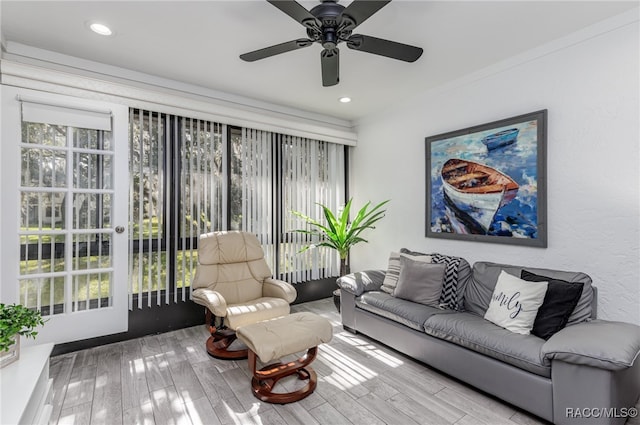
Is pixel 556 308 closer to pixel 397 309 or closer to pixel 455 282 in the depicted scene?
pixel 455 282

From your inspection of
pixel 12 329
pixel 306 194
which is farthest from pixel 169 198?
pixel 12 329

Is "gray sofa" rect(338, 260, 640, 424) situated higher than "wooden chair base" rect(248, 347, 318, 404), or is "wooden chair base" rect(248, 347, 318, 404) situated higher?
"gray sofa" rect(338, 260, 640, 424)

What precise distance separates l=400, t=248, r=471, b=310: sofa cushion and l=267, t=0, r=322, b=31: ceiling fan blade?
232 cm

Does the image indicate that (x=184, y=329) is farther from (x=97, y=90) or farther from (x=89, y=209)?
(x=97, y=90)

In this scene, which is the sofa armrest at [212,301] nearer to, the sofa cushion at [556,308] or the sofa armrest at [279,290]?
the sofa armrest at [279,290]

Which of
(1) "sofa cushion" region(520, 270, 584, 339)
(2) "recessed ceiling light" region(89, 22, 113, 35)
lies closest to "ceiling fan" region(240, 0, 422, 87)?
(2) "recessed ceiling light" region(89, 22, 113, 35)

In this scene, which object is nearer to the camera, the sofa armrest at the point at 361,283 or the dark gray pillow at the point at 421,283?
the dark gray pillow at the point at 421,283

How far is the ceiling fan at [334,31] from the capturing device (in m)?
1.68

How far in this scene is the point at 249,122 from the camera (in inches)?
144

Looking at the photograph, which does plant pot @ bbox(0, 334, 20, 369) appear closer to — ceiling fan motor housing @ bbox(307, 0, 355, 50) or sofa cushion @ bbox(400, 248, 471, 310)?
ceiling fan motor housing @ bbox(307, 0, 355, 50)

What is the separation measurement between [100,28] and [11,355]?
228cm

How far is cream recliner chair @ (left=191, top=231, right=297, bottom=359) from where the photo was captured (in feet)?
8.61

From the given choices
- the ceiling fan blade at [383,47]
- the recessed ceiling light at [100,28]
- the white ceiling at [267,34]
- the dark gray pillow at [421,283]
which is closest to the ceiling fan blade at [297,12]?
the ceiling fan blade at [383,47]

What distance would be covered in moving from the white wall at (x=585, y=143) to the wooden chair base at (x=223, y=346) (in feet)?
7.78
